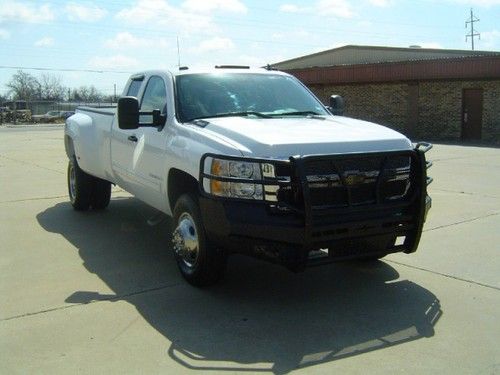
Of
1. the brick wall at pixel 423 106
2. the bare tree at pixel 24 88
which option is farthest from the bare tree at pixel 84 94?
the brick wall at pixel 423 106

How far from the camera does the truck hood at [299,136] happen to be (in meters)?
4.41

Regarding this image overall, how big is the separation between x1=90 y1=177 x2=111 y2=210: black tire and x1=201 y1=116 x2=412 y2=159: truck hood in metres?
3.98

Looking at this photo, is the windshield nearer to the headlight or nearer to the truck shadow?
the headlight

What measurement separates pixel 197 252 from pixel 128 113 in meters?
1.53

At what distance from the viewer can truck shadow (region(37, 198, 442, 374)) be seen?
3.84m

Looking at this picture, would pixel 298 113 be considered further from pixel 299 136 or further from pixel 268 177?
pixel 268 177

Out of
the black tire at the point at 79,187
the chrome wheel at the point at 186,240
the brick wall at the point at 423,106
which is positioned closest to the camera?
the chrome wheel at the point at 186,240

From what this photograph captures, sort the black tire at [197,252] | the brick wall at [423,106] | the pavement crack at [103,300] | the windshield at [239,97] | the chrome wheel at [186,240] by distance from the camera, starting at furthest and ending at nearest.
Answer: the brick wall at [423,106] → the windshield at [239,97] → the chrome wheel at [186,240] → the black tire at [197,252] → the pavement crack at [103,300]

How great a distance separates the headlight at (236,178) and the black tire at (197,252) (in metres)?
0.47

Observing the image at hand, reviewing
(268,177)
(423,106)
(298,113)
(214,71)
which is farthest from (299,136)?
(423,106)

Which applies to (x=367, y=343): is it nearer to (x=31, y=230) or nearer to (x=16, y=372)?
(x=16, y=372)

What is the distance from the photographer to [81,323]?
431 cm

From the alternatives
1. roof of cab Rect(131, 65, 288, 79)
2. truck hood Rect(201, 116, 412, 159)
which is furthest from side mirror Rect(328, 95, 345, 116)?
truck hood Rect(201, 116, 412, 159)

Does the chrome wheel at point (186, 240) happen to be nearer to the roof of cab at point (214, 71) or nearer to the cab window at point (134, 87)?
the roof of cab at point (214, 71)
